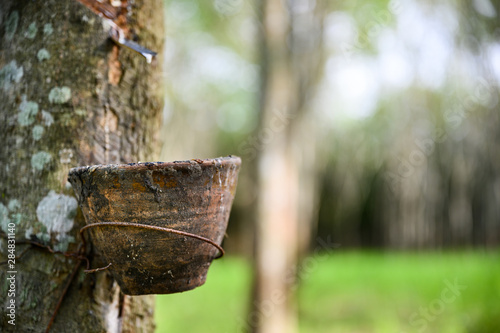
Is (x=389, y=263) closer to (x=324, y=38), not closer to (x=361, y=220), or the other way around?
(x=361, y=220)

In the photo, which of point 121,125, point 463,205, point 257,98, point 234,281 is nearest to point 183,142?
point 234,281

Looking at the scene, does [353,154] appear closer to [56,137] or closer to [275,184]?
[275,184]

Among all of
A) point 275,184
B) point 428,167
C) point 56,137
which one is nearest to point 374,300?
point 275,184

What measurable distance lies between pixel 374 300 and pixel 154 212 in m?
5.90

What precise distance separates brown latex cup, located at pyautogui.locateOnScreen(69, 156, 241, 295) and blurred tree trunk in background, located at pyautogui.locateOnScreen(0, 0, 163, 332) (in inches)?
8.8

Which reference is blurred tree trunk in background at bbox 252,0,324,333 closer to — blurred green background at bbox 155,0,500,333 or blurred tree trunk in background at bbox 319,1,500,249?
blurred green background at bbox 155,0,500,333

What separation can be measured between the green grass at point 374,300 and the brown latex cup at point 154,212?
3736 millimetres

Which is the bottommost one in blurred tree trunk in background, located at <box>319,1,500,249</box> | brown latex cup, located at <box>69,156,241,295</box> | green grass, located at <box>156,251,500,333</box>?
green grass, located at <box>156,251,500,333</box>

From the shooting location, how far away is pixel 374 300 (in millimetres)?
6402

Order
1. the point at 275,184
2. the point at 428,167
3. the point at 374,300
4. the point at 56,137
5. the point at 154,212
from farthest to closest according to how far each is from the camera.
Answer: the point at 428,167, the point at 374,300, the point at 275,184, the point at 56,137, the point at 154,212

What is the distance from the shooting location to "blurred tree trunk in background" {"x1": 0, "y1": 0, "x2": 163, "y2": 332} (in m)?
1.39

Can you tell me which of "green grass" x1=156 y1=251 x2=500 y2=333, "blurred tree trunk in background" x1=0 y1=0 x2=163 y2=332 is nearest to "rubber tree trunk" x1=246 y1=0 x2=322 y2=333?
"green grass" x1=156 y1=251 x2=500 y2=333

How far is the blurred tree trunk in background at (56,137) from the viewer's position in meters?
1.39

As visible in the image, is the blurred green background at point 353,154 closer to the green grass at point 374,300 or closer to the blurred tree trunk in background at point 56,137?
the green grass at point 374,300
